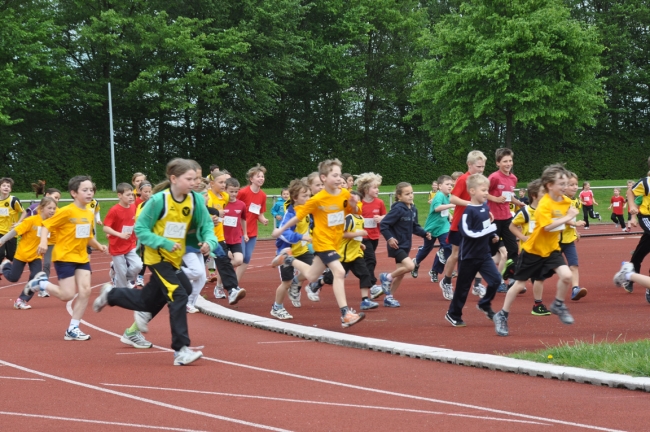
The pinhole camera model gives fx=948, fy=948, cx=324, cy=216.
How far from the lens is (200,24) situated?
137 feet

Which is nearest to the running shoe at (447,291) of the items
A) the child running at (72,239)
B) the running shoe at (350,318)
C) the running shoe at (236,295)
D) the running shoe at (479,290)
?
the running shoe at (479,290)

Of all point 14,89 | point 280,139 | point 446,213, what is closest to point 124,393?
point 446,213

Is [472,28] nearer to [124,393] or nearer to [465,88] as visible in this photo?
[465,88]

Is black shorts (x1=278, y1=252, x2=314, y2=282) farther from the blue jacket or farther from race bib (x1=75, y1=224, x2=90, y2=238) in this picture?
race bib (x1=75, y1=224, x2=90, y2=238)

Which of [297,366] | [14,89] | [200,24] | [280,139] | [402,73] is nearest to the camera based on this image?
[297,366]

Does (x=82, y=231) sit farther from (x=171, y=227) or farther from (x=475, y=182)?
(x=475, y=182)

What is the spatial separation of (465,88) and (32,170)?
1953cm

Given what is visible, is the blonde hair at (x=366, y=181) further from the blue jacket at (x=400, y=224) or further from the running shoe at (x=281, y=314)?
the running shoe at (x=281, y=314)

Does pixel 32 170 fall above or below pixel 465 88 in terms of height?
below

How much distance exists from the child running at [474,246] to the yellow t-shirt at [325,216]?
135 cm

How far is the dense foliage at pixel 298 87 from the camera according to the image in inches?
1575

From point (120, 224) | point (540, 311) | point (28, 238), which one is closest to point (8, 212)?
point (28, 238)

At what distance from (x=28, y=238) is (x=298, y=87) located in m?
38.2

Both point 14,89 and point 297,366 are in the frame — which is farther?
point 14,89
